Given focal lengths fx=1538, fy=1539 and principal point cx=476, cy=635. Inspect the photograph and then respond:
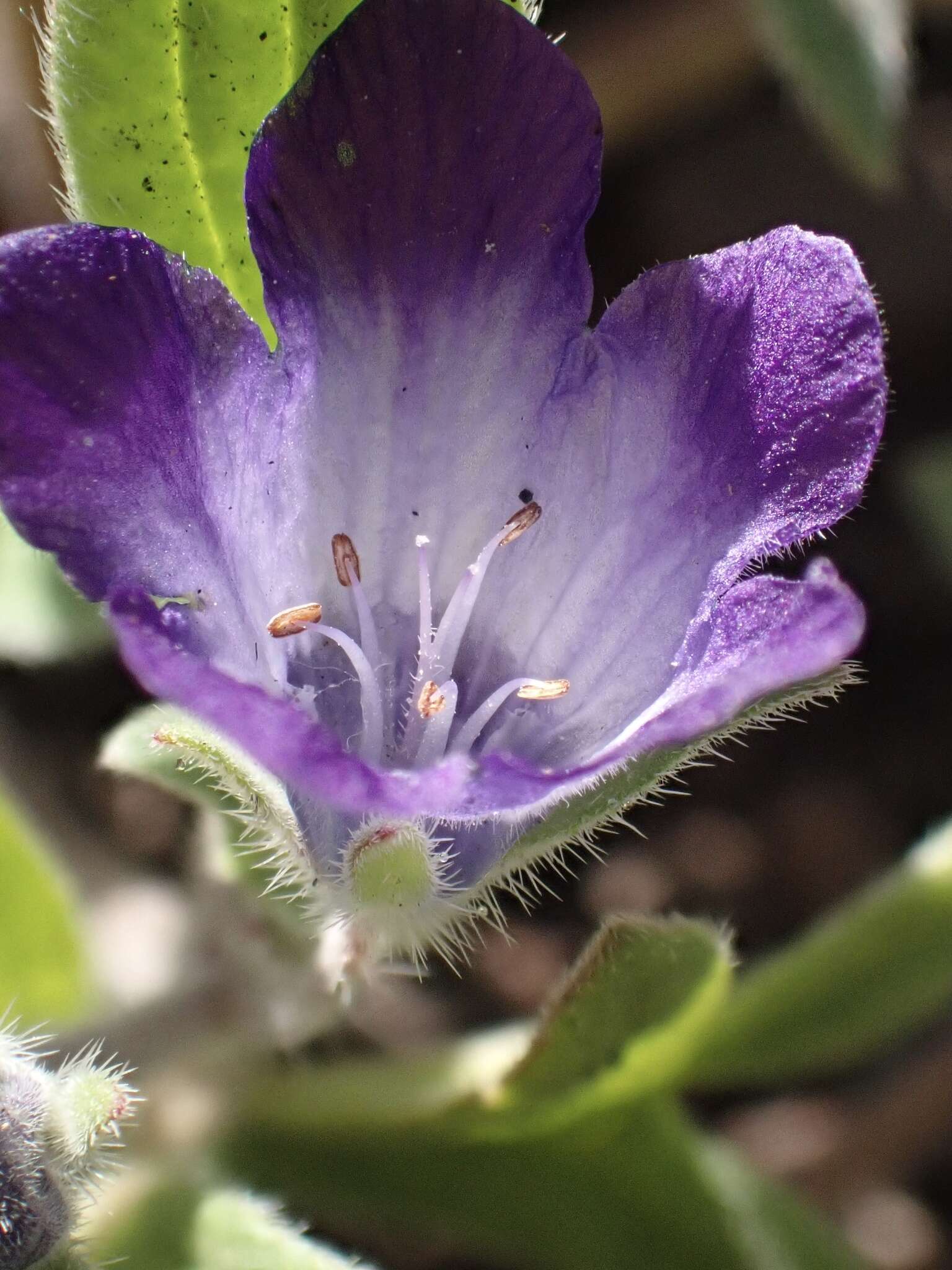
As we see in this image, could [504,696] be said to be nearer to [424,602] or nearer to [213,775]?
[424,602]

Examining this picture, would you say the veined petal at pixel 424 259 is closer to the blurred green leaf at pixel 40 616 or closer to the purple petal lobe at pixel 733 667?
the purple petal lobe at pixel 733 667

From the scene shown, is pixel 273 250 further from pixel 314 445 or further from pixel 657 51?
pixel 657 51

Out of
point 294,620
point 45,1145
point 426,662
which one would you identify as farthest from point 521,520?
point 45,1145

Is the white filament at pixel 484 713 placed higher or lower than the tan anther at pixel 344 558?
lower

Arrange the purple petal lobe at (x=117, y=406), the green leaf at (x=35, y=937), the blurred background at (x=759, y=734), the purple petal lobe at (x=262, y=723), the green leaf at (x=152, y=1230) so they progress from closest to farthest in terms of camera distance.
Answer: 1. the purple petal lobe at (x=262, y=723)
2. the purple petal lobe at (x=117, y=406)
3. the green leaf at (x=152, y=1230)
4. the green leaf at (x=35, y=937)
5. the blurred background at (x=759, y=734)

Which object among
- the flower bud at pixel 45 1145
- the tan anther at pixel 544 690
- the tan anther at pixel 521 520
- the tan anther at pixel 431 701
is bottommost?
the flower bud at pixel 45 1145

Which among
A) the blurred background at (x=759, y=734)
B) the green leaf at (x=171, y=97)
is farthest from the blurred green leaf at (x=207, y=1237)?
the green leaf at (x=171, y=97)

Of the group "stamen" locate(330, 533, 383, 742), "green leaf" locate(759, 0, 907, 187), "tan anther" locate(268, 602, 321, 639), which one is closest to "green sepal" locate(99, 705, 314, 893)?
"tan anther" locate(268, 602, 321, 639)

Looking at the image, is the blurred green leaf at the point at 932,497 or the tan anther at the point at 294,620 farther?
the blurred green leaf at the point at 932,497

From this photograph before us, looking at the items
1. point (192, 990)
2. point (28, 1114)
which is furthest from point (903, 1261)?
point (28, 1114)

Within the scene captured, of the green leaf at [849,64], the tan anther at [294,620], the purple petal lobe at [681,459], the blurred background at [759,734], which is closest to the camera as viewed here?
the purple petal lobe at [681,459]
